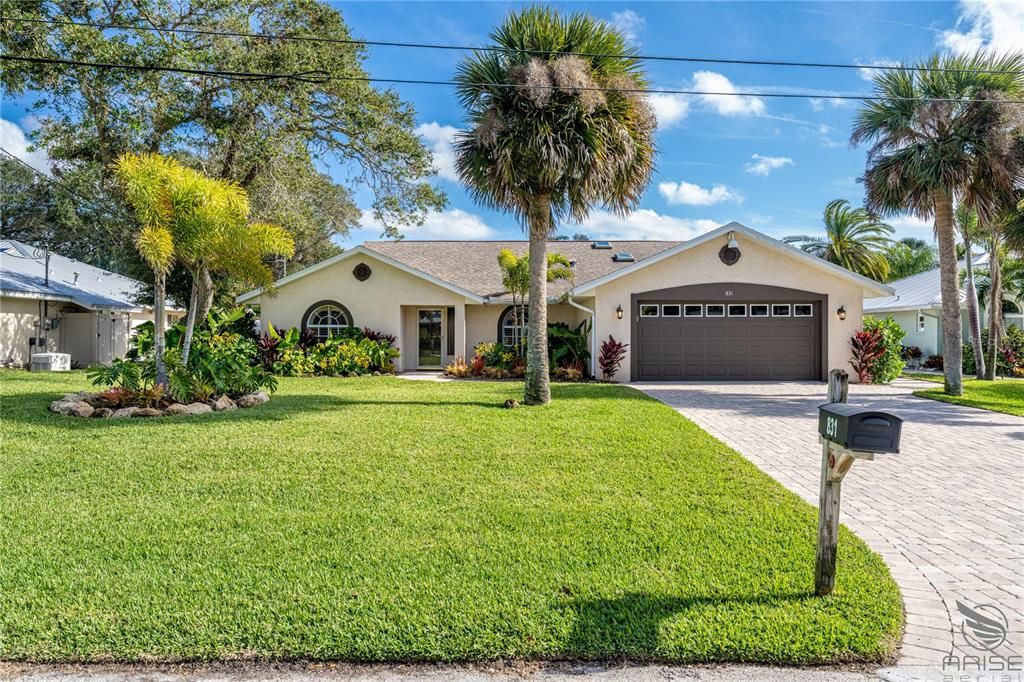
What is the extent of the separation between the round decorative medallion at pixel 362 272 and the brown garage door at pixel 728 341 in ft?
28.7

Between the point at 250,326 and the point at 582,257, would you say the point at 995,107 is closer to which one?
the point at 582,257

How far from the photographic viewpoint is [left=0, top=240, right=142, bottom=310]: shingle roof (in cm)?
1794

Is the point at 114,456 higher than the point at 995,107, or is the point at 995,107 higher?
the point at 995,107

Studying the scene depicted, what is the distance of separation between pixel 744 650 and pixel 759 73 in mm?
10948

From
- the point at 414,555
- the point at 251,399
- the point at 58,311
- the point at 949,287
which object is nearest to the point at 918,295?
the point at 949,287

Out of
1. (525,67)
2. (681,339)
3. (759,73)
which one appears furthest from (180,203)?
(681,339)

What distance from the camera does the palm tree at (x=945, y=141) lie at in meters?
12.9

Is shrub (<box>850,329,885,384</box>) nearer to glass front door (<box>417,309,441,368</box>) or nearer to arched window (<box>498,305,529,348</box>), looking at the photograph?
arched window (<box>498,305,529,348</box>)

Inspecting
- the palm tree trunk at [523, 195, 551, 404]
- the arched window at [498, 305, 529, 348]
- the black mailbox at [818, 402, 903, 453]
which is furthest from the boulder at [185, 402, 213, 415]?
the arched window at [498, 305, 529, 348]

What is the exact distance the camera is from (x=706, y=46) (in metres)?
10.3

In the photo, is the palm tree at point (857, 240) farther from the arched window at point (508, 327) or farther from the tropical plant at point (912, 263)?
the arched window at point (508, 327)

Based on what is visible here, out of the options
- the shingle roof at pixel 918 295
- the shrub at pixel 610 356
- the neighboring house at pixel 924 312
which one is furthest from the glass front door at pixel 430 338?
the neighboring house at pixel 924 312

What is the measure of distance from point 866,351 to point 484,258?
43.9 feet

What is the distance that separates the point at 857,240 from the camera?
28.7 metres
